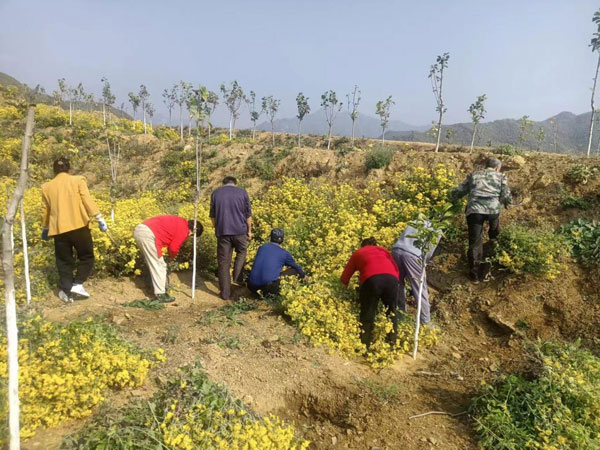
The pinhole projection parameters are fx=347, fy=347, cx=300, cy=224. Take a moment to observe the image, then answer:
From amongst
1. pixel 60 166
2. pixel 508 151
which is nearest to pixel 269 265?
pixel 60 166

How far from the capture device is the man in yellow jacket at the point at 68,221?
459 centimetres

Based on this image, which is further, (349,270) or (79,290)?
(79,290)

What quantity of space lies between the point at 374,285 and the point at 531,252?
310 centimetres

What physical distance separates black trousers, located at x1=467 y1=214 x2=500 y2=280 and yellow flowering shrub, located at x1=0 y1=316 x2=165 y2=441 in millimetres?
4979

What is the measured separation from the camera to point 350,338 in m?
4.36

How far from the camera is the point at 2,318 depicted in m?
3.22

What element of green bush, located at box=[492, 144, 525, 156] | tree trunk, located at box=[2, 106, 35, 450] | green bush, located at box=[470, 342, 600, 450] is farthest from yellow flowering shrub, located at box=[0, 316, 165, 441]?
green bush, located at box=[492, 144, 525, 156]

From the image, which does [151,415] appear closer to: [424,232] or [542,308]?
[424,232]

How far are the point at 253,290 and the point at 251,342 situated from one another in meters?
1.60

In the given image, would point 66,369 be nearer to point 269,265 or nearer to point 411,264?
point 269,265

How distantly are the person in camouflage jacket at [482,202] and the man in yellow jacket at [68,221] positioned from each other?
5.67m

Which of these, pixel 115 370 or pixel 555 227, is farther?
pixel 555 227

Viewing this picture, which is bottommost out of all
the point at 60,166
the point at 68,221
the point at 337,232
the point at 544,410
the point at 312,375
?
the point at 312,375

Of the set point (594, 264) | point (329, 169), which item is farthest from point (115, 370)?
point (329, 169)
